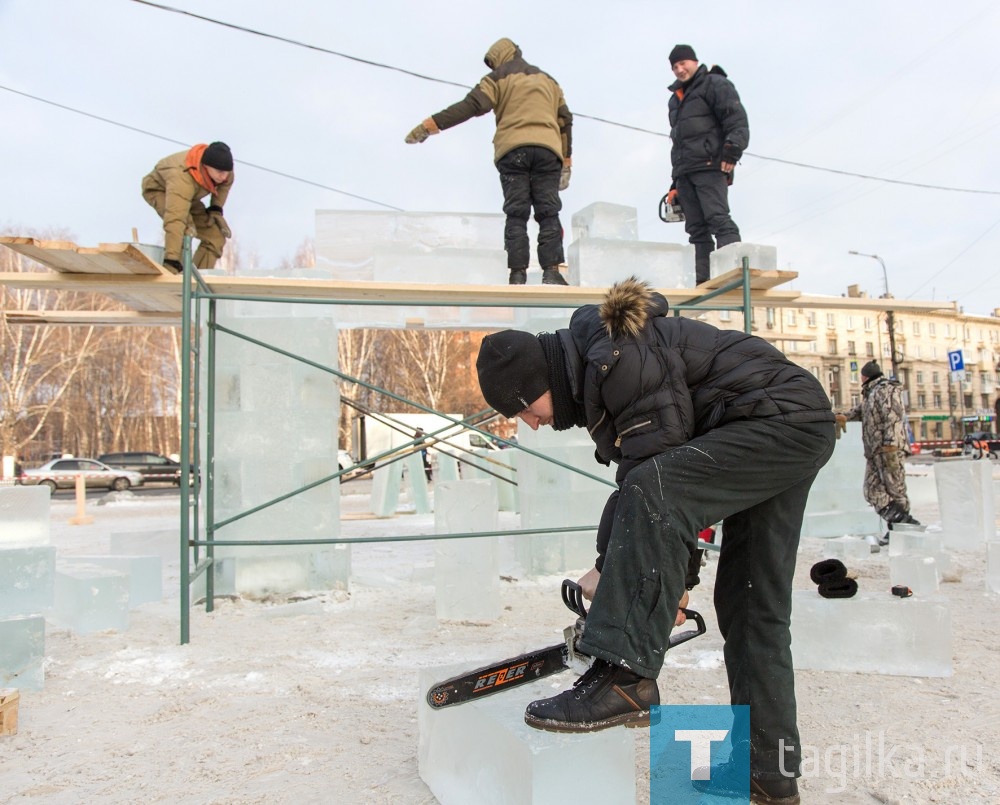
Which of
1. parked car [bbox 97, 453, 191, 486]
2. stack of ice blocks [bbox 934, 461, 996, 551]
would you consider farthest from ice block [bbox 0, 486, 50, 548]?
parked car [bbox 97, 453, 191, 486]

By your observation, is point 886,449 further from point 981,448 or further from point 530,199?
point 981,448

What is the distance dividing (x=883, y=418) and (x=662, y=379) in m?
5.52

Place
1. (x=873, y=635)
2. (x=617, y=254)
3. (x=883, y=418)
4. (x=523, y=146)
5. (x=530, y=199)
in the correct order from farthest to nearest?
(x=883, y=418), (x=617, y=254), (x=530, y=199), (x=523, y=146), (x=873, y=635)

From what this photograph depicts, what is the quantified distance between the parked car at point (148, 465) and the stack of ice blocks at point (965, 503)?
22.1 metres

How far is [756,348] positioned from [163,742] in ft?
7.44

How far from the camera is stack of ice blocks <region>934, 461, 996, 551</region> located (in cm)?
587

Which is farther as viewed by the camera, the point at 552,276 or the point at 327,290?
the point at 552,276

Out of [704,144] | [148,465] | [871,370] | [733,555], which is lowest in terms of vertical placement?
[733,555]

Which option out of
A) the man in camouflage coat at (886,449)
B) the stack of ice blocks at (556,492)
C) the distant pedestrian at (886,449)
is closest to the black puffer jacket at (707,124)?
the stack of ice blocks at (556,492)

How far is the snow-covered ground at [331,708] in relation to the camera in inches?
83.7

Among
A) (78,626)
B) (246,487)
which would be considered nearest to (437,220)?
(246,487)

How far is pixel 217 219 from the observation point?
4980mm

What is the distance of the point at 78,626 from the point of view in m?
3.86

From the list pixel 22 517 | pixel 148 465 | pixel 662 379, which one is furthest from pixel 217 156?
pixel 148 465
